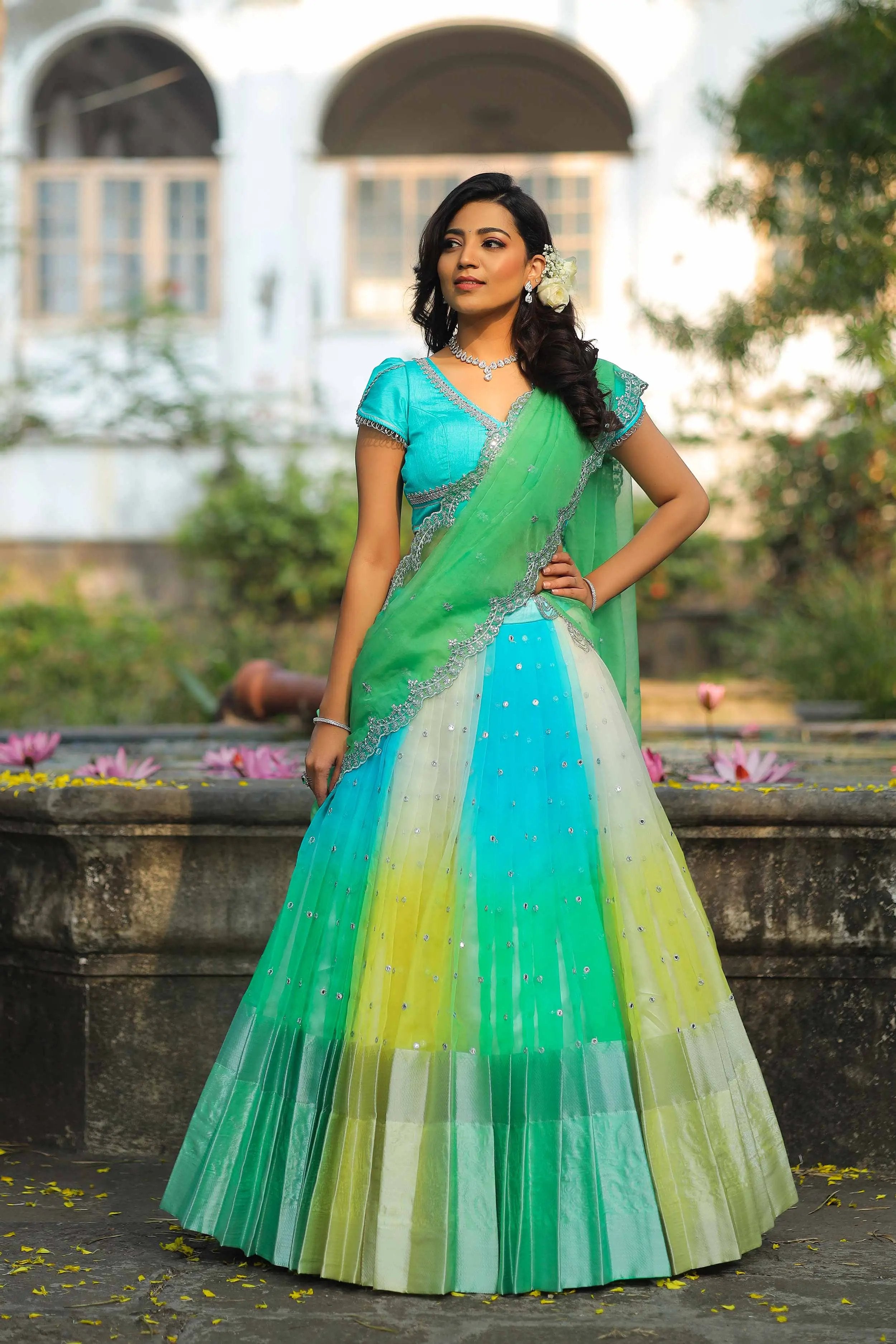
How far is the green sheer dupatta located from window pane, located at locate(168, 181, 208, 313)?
11168mm

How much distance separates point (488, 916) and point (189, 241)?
11.8m

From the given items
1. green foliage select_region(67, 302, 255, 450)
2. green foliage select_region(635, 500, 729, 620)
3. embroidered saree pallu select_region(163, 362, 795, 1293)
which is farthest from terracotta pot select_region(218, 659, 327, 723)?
green foliage select_region(67, 302, 255, 450)

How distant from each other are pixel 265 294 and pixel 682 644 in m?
4.65

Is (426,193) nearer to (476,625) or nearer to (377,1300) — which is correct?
(476,625)

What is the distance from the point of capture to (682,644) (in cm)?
1114

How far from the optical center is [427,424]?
270cm

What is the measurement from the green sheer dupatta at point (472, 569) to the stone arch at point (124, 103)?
39.1ft

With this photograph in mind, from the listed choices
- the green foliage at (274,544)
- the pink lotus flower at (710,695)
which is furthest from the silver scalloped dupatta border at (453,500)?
the green foliage at (274,544)

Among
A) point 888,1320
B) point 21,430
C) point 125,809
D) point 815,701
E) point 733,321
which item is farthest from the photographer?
point 21,430

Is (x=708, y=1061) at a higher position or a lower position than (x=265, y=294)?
lower

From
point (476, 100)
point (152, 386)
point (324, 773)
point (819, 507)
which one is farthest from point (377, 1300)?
point (476, 100)

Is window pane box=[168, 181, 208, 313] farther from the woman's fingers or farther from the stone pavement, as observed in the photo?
the stone pavement

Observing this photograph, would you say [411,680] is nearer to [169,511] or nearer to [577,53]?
[169,511]

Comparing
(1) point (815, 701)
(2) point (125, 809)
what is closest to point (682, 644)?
(1) point (815, 701)
